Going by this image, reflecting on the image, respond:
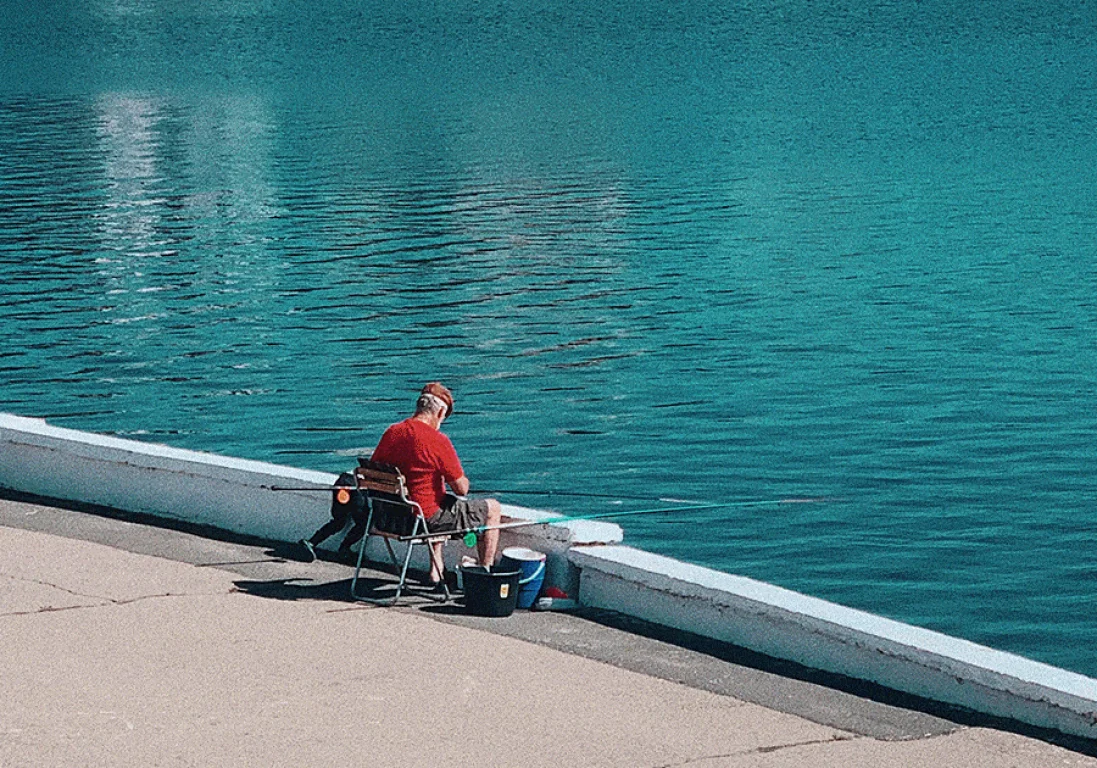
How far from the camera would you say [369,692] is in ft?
27.9

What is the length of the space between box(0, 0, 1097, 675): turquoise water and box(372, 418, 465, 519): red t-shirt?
5.79 m

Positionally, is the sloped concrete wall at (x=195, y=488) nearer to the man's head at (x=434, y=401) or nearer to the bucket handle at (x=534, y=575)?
the bucket handle at (x=534, y=575)

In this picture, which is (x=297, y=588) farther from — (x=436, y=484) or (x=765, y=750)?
(x=765, y=750)

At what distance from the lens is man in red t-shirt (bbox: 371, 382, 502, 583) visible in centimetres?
1030

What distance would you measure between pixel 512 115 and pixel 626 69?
15.9 meters

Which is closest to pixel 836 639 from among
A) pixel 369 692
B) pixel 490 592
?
pixel 490 592

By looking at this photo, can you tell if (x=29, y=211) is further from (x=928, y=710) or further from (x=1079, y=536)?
(x=928, y=710)

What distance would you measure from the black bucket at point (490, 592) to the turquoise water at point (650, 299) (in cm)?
564

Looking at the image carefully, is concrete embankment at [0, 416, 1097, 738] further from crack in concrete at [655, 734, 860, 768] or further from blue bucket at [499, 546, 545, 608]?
crack in concrete at [655, 734, 860, 768]

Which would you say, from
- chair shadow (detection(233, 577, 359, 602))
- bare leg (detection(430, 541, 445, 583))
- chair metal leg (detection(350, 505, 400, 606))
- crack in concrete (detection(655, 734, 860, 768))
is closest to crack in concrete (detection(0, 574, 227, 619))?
chair shadow (detection(233, 577, 359, 602))

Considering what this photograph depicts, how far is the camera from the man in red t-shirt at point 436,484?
10.3 metres

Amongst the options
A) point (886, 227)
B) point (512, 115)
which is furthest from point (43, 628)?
point (512, 115)

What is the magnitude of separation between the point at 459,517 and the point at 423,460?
395 mm

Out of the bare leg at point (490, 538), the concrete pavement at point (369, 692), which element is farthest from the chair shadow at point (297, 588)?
the bare leg at point (490, 538)
